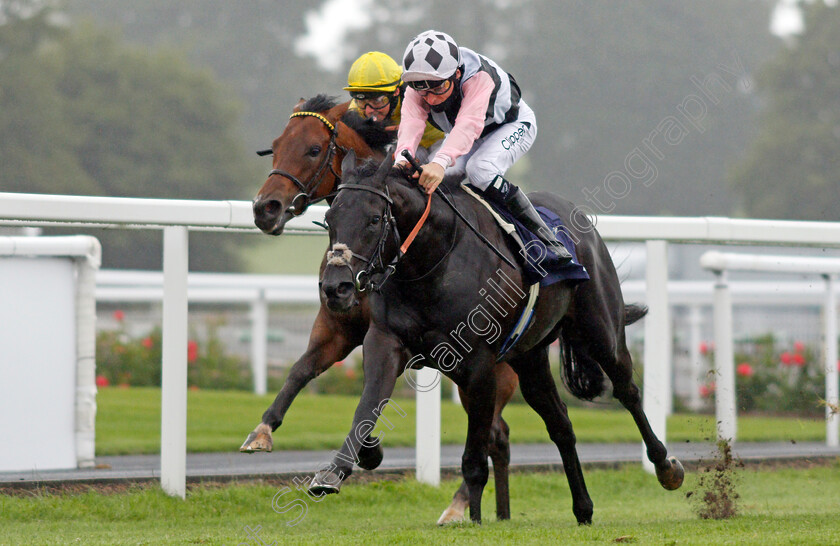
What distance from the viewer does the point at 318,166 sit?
206 inches

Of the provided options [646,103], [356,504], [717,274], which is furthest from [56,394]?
[646,103]

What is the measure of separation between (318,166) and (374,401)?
1.32m

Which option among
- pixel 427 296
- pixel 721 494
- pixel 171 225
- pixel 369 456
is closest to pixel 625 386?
pixel 721 494

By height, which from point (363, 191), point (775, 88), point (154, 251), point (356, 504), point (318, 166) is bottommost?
point (356, 504)

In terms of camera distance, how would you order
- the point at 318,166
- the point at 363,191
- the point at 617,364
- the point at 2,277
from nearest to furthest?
the point at 363,191 < the point at 318,166 < the point at 617,364 < the point at 2,277

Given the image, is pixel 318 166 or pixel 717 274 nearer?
pixel 318 166

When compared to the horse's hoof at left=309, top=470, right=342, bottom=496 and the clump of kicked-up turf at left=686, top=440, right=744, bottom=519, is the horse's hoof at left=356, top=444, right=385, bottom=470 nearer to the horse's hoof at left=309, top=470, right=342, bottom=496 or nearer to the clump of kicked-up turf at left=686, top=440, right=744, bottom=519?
the horse's hoof at left=309, top=470, right=342, bottom=496

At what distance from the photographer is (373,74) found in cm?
545

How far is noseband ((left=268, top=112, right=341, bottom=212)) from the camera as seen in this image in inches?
201

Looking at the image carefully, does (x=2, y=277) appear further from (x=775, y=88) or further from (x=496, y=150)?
(x=775, y=88)

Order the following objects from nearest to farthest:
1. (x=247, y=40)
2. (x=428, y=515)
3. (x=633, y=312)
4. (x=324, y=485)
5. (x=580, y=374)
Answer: (x=324, y=485) < (x=580, y=374) < (x=428, y=515) < (x=633, y=312) < (x=247, y=40)

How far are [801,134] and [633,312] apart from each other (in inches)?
1308

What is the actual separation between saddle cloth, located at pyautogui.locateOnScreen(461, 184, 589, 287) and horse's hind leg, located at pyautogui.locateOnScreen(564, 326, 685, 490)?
1.78ft

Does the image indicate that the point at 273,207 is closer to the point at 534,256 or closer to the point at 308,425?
the point at 534,256
